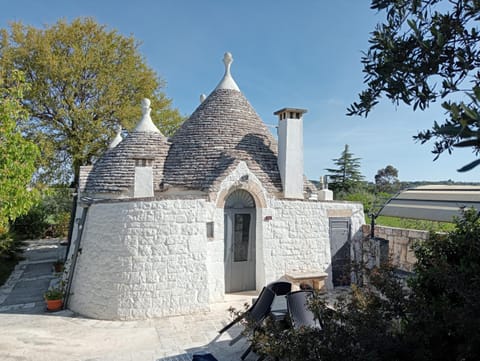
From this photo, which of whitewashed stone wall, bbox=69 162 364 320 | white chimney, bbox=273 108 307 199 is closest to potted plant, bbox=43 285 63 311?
whitewashed stone wall, bbox=69 162 364 320

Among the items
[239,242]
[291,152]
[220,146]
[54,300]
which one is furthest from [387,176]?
[54,300]

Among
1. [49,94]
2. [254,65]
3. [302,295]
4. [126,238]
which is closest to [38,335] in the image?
[126,238]

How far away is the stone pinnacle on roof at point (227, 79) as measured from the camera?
15.1m

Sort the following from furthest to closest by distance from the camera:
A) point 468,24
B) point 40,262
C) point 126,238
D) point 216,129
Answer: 1. point 40,262
2. point 216,129
3. point 126,238
4. point 468,24

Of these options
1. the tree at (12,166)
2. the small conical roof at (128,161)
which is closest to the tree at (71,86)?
the small conical roof at (128,161)

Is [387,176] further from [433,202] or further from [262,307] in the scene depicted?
[262,307]

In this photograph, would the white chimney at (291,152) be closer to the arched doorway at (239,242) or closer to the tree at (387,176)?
the arched doorway at (239,242)

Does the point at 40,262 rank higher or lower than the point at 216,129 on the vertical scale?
lower

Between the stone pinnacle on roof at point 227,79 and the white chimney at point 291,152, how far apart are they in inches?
145

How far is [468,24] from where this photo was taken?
2.57m

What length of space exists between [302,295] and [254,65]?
9518 mm

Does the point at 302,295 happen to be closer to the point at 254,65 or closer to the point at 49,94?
the point at 254,65

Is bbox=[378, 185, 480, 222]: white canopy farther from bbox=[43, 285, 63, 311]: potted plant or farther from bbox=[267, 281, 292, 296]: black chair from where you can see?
bbox=[43, 285, 63, 311]: potted plant

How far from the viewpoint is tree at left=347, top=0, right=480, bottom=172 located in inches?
96.9
